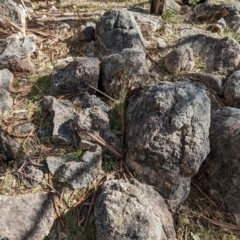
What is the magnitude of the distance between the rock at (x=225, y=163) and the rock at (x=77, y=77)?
3.20 ft

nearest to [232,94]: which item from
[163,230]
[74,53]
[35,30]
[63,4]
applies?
[163,230]

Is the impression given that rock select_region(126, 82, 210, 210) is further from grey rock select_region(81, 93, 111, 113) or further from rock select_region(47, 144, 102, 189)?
grey rock select_region(81, 93, 111, 113)

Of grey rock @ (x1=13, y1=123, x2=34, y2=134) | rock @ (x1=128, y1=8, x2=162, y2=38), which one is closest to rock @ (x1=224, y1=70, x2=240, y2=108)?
rock @ (x1=128, y1=8, x2=162, y2=38)

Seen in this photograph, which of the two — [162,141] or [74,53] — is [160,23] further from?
[162,141]

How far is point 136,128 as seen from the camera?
199 cm

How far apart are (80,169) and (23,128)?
58 cm

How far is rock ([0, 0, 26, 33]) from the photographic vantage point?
296 centimetres

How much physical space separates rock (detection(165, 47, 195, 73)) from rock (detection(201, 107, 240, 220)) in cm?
84

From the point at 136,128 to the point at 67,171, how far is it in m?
0.52

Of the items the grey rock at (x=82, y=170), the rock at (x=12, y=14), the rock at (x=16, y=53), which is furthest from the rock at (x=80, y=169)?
the rock at (x=12, y=14)

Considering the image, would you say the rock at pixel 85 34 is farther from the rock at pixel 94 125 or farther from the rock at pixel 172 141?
the rock at pixel 172 141

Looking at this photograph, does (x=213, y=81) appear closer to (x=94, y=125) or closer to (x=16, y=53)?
(x=94, y=125)

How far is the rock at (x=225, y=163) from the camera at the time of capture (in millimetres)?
1902

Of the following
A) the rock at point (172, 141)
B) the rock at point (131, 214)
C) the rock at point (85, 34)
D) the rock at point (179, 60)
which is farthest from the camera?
the rock at point (85, 34)
